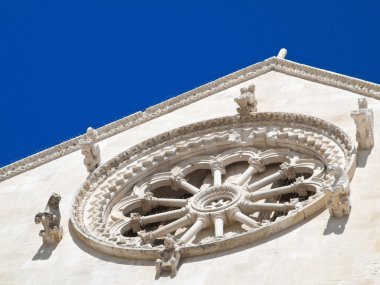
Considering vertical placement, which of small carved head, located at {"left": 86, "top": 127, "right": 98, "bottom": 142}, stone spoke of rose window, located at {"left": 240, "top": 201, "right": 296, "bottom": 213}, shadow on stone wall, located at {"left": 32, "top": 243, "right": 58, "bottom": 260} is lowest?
shadow on stone wall, located at {"left": 32, "top": 243, "right": 58, "bottom": 260}

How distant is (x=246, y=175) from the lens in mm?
23609

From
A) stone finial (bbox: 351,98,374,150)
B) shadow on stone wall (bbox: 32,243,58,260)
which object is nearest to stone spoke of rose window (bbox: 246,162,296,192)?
stone finial (bbox: 351,98,374,150)

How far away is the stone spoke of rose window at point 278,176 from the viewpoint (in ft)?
76.1

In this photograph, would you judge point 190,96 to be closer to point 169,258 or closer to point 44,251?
point 44,251

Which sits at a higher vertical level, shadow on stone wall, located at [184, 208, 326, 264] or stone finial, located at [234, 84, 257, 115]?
stone finial, located at [234, 84, 257, 115]

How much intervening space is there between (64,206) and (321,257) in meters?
7.06

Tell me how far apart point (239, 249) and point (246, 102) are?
5.79 m

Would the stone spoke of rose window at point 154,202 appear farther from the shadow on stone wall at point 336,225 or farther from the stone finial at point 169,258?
the shadow on stone wall at point 336,225

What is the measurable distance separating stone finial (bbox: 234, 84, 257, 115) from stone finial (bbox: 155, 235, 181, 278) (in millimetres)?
5461

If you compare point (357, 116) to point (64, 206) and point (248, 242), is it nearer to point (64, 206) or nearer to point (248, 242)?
point (248, 242)

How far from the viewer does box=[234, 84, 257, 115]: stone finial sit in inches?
979

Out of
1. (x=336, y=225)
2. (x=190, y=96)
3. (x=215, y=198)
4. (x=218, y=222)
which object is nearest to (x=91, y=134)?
(x=190, y=96)

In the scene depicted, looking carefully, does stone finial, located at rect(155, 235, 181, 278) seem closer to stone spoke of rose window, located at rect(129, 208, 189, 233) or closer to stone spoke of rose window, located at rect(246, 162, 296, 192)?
stone spoke of rose window, located at rect(129, 208, 189, 233)

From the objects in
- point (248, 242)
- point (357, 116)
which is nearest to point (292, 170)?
point (357, 116)
